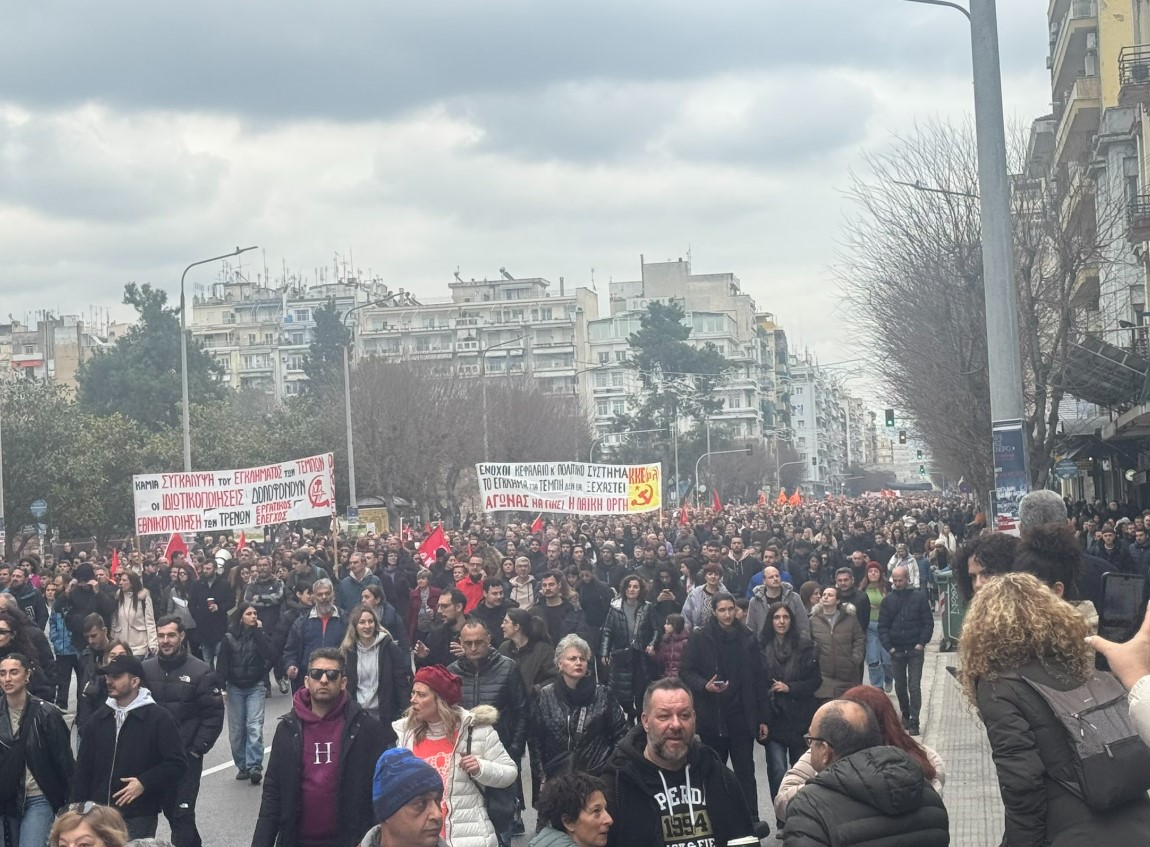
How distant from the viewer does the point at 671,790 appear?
205 inches

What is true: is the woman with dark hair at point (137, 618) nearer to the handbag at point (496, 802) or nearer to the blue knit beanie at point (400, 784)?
the handbag at point (496, 802)

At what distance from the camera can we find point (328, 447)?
6147cm

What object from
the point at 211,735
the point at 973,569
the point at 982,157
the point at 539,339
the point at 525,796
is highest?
the point at 539,339

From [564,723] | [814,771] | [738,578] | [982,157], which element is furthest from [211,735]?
[738,578]

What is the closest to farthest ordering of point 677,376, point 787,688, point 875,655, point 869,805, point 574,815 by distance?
point 869,805
point 574,815
point 787,688
point 875,655
point 677,376

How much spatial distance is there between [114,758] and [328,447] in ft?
178

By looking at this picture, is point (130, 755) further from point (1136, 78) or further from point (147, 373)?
point (147, 373)

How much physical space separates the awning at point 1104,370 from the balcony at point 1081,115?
12.6 meters

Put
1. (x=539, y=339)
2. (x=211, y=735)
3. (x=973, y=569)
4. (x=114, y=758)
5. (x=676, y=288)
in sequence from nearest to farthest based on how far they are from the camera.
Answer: (x=973, y=569) < (x=114, y=758) < (x=211, y=735) < (x=539, y=339) < (x=676, y=288)

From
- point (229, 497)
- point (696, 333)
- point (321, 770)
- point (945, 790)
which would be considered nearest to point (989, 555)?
point (321, 770)

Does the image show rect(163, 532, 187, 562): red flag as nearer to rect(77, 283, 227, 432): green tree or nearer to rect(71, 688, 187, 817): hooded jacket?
rect(71, 688, 187, 817): hooded jacket

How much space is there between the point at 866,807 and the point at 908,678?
34.2 feet

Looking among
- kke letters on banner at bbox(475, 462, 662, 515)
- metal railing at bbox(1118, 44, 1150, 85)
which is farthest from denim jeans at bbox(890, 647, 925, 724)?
metal railing at bbox(1118, 44, 1150, 85)

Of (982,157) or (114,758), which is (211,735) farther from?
(982,157)
